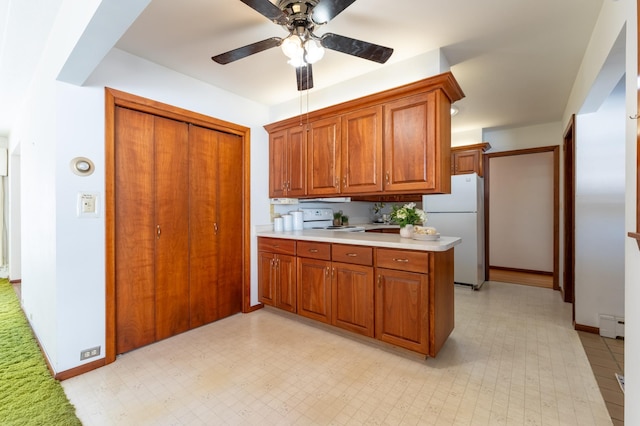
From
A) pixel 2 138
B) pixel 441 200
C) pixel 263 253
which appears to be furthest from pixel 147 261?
pixel 2 138

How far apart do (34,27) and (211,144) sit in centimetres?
141

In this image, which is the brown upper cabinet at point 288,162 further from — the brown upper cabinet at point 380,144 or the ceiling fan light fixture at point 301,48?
the ceiling fan light fixture at point 301,48

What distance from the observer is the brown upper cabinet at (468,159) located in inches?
173

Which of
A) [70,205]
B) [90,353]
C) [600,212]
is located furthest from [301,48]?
[600,212]

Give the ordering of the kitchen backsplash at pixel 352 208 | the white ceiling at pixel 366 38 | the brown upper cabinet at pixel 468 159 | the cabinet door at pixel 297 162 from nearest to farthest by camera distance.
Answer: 1. the white ceiling at pixel 366 38
2. the cabinet door at pixel 297 162
3. the kitchen backsplash at pixel 352 208
4. the brown upper cabinet at pixel 468 159

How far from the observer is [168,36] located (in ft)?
6.98

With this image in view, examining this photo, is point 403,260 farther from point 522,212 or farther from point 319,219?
point 522,212

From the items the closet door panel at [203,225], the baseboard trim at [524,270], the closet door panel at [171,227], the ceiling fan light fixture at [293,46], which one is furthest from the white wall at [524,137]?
the closet door panel at [171,227]

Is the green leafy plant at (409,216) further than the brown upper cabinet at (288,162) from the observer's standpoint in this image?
No

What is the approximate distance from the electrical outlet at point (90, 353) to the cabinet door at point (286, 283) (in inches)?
60.8

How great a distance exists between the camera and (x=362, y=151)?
2.71 metres

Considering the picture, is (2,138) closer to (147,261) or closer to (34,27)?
(34,27)

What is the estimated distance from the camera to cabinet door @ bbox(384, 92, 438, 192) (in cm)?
230

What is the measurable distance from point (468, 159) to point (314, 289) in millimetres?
3281
